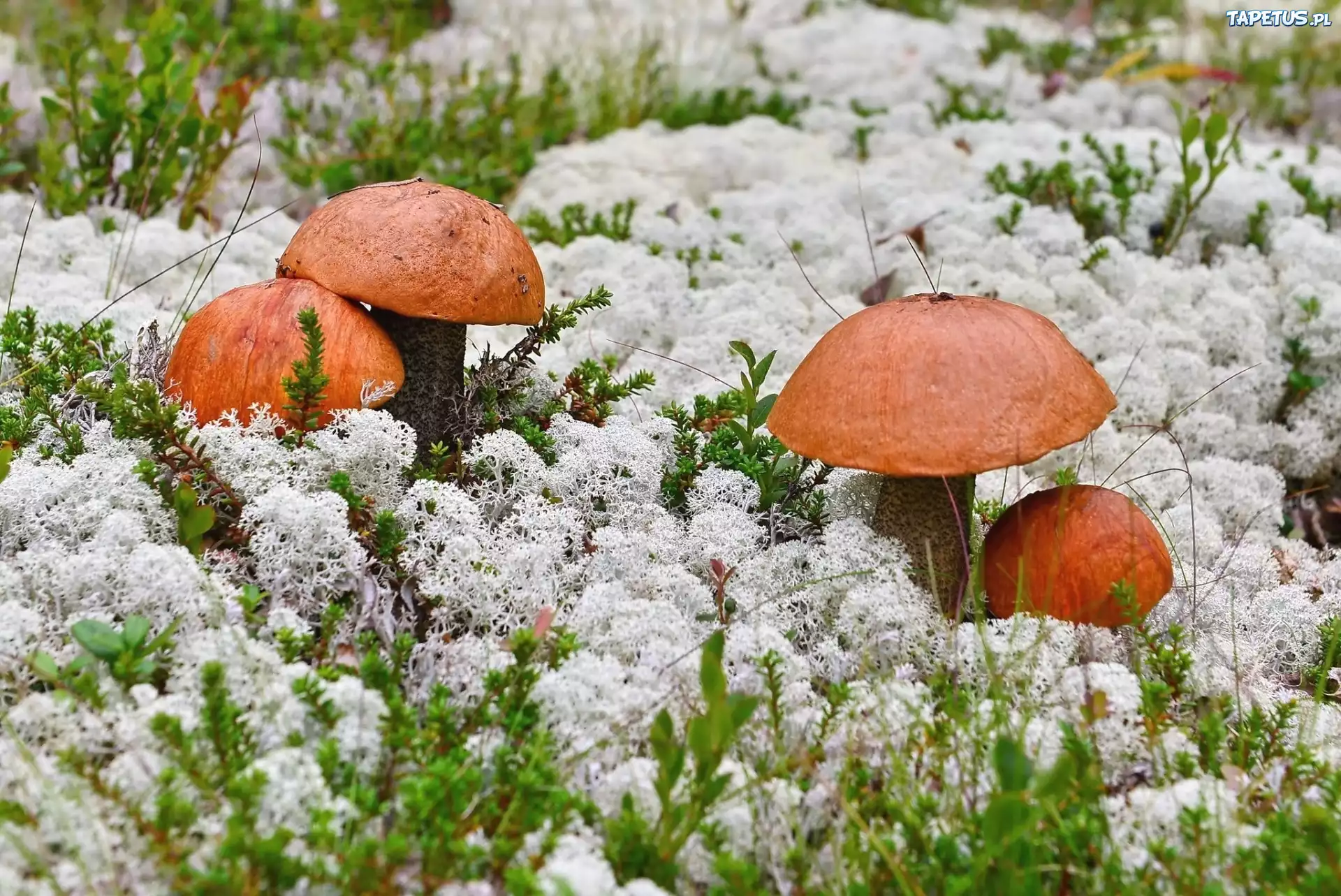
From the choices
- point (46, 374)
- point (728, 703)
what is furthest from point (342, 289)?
point (728, 703)

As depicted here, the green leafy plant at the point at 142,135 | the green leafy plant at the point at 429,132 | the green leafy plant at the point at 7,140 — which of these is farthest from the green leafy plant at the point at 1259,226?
the green leafy plant at the point at 7,140

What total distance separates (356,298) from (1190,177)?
3.40 meters

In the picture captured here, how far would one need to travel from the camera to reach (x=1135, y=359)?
365 cm

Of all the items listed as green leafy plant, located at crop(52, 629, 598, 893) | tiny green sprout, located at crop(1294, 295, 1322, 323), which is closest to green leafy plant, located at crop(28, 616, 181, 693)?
green leafy plant, located at crop(52, 629, 598, 893)

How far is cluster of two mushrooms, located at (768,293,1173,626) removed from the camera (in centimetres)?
202

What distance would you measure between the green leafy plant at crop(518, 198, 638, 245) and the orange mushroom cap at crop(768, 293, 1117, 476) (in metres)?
2.42

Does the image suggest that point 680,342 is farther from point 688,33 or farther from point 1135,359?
point 688,33

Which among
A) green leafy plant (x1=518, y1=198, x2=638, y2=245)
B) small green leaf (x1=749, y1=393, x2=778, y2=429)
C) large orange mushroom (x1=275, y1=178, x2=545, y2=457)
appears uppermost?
large orange mushroom (x1=275, y1=178, x2=545, y2=457)

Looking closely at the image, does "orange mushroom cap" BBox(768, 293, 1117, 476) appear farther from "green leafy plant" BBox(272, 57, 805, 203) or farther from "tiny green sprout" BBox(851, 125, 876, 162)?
"tiny green sprout" BBox(851, 125, 876, 162)

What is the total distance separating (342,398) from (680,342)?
1.54 meters

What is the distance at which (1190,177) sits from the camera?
409cm

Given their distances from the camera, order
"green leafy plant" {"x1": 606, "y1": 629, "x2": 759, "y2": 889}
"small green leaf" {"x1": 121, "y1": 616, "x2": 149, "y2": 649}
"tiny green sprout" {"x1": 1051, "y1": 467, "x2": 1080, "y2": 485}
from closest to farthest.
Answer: "green leafy plant" {"x1": 606, "y1": 629, "x2": 759, "y2": 889} < "small green leaf" {"x1": 121, "y1": 616, "x2": 149, "y2": 649} < "tiny green sprout" {"x1": 1051, "y1": 467, "x2": 1080, "y2": 485}

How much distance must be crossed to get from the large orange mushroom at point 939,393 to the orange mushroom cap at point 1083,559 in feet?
0.62

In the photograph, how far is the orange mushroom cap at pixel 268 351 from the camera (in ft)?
7.43
